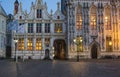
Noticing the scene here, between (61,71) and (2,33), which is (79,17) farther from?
(61,71)

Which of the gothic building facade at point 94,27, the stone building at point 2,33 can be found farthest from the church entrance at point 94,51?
the stone building at point 2,33

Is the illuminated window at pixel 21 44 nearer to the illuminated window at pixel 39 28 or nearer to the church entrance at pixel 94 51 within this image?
the illuminated window at pixel 39 28

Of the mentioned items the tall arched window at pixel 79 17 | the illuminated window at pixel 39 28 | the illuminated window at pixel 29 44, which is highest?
the tall arched window at pixel 79 17

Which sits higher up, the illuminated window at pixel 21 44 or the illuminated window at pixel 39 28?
the illuminated window at pixel 39 28

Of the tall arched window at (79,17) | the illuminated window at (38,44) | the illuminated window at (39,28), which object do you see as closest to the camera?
the tall arched window at (79,17)

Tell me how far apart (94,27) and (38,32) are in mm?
13140

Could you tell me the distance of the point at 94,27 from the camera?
71.4m

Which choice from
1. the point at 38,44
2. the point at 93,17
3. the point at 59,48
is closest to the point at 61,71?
the point at 38,44

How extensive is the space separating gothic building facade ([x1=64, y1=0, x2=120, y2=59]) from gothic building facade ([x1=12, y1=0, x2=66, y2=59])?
A: 2.85m

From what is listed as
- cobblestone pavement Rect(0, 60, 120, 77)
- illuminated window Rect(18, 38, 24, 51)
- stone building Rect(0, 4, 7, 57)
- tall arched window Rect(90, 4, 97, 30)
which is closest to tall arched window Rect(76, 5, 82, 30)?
tall arched window Rect(90, 4, 97, 30)

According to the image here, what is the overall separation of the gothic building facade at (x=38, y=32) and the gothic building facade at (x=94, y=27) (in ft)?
9.34

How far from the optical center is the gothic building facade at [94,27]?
70.4 meters

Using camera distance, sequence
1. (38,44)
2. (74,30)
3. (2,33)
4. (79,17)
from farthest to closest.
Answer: (2,33), (38,44), (79,17), (74,30)

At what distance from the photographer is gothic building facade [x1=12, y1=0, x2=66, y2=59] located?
71125mm
